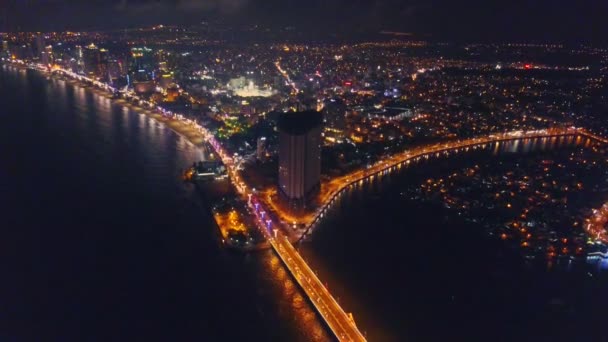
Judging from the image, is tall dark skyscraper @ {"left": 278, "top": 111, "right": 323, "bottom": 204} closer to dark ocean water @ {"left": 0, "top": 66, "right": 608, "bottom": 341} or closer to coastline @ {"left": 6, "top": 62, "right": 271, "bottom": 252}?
dark ocean water @ {"left": 0, "top": 66, "right": 608, "bottom": 341}

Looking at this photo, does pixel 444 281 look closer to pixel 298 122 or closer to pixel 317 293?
Result: pixel 317 293

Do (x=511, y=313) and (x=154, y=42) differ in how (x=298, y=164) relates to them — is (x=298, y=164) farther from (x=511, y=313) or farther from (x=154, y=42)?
(x=154, y=42)

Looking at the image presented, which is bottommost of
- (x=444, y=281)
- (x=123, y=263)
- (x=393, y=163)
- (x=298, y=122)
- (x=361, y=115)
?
(x=444, y=281)

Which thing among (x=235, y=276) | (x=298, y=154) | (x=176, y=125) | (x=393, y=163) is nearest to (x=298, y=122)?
(x=298, y=154)

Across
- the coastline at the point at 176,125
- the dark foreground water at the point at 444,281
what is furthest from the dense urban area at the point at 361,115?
the dark foreground water at the point at 444,281

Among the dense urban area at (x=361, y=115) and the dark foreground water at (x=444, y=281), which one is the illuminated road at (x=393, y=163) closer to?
the dense urban area at (x=361, y=115)

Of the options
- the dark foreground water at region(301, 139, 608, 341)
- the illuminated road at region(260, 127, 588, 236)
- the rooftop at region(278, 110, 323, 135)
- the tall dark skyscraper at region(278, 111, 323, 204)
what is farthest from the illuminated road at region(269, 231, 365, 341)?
the rooftop at region(278, 110, 323, 135)
